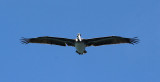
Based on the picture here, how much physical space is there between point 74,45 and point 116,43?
611cm

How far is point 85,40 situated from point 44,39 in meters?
6.11

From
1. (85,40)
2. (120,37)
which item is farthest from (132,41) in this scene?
(85,40)

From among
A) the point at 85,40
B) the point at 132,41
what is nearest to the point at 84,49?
the point at 85,40

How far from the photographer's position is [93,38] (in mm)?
80562

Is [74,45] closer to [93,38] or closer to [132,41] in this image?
[93,38]

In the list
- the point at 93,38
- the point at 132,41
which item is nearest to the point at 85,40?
the point at 93,38

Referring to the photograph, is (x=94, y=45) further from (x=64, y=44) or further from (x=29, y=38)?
(x=29, y=38)

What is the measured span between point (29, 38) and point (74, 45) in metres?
6.69

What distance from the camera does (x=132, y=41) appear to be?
81062 millimetres

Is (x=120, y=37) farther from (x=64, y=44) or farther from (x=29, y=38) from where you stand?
(x=29, y=38)

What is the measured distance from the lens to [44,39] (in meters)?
81.8

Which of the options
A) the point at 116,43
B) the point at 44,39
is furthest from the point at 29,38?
the point at 116,43

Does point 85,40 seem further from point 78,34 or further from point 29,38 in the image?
point 29,38

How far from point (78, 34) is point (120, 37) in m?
6.01
